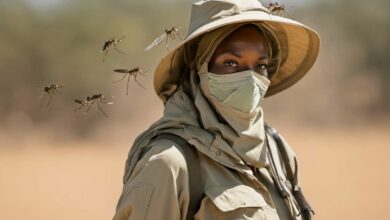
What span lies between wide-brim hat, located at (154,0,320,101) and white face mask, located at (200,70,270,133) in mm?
184

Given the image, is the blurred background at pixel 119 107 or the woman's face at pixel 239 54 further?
the blurred background at pixel 119 107

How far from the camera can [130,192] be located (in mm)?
3436

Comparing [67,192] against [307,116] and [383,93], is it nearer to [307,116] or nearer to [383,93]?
[307,116]

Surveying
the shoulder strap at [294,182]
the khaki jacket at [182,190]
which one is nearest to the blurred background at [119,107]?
the shoulder strap at [294,182]

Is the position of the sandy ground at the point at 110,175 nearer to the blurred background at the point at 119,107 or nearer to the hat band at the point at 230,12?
the blurred background at the point at 119,107

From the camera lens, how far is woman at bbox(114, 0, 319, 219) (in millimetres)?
3424

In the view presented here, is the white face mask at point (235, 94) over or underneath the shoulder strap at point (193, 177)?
over

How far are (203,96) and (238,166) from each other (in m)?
0.32

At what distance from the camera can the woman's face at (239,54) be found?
3.78m

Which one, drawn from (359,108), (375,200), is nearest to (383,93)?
(359,108)

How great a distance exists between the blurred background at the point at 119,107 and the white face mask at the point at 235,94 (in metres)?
9.13

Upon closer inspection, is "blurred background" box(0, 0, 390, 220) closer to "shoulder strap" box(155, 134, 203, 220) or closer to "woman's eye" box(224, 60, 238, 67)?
"woman's eye" box(224, 60, 238, 67)

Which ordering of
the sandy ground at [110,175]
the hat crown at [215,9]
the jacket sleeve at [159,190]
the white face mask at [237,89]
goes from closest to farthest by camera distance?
the jacket sleeve at [159,190] < the white face mask at [237,89] < the hat crown at [215,9] < the sandy ground at [110,175]

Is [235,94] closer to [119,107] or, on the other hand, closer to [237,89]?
[237,89]
